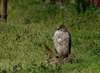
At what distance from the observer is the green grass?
52.5ft

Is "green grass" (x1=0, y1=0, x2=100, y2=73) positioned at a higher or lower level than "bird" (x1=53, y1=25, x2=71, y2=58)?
lower

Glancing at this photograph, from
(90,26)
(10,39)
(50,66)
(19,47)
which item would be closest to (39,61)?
(50,66)

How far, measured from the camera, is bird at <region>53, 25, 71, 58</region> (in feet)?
55.8

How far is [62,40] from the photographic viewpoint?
56.1ft

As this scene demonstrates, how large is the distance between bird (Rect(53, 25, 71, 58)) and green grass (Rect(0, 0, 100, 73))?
46 cm

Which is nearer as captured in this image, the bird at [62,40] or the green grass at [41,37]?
the green grass at [41,37]

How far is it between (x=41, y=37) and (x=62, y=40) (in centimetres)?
539

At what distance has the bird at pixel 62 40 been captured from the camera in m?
17.0

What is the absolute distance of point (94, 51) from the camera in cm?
1878

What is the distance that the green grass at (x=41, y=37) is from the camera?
1602 centimetres

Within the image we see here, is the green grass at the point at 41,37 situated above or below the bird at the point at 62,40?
below

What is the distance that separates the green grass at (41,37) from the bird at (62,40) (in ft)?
1.52

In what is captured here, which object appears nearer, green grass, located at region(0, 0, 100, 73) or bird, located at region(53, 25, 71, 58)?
green grass, located at region(0, 0, 100, 73)

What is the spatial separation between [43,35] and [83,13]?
6875 millimetres
